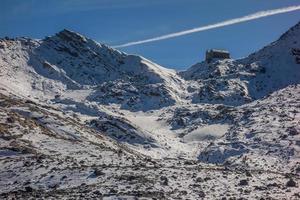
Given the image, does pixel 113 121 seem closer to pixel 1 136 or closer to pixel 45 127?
pixel 45 127

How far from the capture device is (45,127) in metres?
108

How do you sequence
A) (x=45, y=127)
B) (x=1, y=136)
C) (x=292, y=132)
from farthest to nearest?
(x=292, y=132) < (x=45, y=127) < (x=1, y=136)

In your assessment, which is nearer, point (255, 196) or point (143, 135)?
point (255, 196)

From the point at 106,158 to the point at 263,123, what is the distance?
99.2 meters

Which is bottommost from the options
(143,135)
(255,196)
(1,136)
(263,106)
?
(255,196)

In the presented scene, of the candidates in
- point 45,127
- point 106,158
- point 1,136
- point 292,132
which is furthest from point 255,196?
point 292,132

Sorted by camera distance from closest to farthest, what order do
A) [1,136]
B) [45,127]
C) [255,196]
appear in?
[255,196], [1,136], [45,127]

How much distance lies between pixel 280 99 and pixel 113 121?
5817 centimetres

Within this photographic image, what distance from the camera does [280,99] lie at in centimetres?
19475

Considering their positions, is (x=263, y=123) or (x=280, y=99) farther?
(x=280, y=99)

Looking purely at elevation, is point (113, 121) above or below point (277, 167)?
above

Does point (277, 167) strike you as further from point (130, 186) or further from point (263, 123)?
point (130, 186)

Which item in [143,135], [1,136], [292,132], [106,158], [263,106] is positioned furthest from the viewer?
[263,106]

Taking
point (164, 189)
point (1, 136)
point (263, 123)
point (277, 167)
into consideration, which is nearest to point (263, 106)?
point (263, 123)
